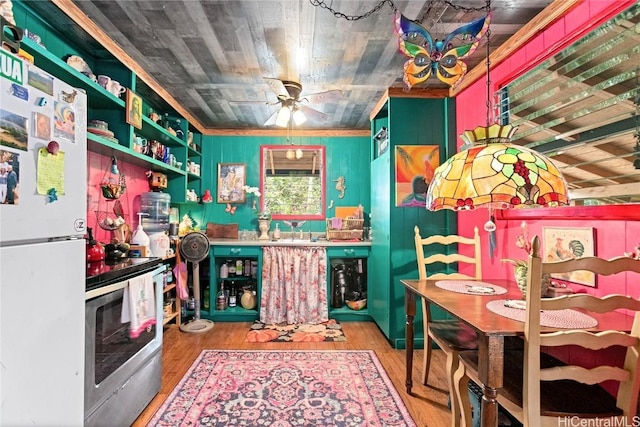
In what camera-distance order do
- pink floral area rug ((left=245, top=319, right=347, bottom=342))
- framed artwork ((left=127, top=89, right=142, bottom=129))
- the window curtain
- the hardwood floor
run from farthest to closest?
the window curtain → pink floral area rug ((left=245, top=319, right=347, bottom=342)) → framed artwork ((left=127, top=89, right=142, bottom=129)) → the hardwood floor

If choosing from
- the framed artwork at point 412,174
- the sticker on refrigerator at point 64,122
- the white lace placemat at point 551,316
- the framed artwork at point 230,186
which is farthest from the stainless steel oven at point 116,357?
the framed artwork at point 230,186

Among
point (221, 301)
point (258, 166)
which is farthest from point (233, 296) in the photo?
point (258, 166)

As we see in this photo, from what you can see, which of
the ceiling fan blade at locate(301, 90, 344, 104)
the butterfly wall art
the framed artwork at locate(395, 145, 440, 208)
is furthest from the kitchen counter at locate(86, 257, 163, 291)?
the framed artwork at locate(395, 145, 440, 208)

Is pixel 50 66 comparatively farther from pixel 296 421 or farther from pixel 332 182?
pixel 332 182

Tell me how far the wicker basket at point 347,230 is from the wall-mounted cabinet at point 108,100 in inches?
66.3

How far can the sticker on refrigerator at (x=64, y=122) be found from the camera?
1.17 m

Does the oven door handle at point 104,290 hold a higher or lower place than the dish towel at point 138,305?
higher

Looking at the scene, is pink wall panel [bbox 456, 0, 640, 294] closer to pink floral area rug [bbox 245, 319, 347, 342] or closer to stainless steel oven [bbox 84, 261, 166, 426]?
pink floral area rug [bbox 245, 319, 347, 342]

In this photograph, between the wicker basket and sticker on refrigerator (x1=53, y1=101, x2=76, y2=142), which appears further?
the wicker basket

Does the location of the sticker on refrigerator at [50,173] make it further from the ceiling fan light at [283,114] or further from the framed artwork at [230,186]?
the framed artwork at [230,186]

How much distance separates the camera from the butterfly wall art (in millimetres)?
1660

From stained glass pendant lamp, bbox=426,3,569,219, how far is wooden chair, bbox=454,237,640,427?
6.5 inches

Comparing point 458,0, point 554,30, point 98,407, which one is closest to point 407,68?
point 458,0

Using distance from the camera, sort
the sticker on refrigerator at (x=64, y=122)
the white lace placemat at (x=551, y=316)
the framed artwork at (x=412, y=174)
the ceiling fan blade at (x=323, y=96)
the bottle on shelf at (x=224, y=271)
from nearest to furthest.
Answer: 1. the sticker on refrigerator at (x=64, y=122)
2. the white lace placemat at (x=551, y=316)
3. the ceiling fan blade at (x=323, y=96)
4. the framed artwork at (x=412, y=174)
5. the bottle on shelf at (x=224, y=271)
